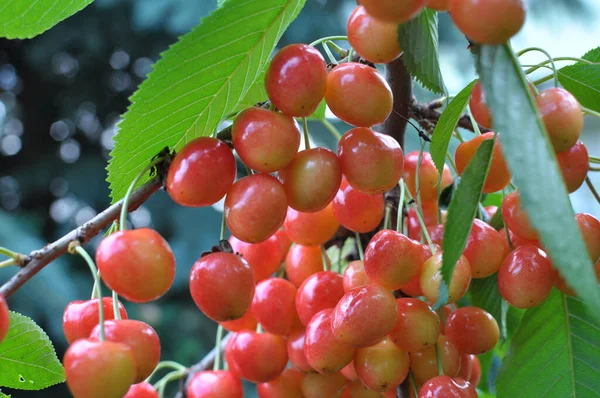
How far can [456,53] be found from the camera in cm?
187

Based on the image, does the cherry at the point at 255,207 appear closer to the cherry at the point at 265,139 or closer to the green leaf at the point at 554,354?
the cherry at the point at 265,139

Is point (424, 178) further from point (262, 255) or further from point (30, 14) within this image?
point (30, 14)

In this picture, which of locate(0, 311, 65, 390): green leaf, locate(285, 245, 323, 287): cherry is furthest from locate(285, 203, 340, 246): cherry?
locate(0, 311, 65, 390): green leaf

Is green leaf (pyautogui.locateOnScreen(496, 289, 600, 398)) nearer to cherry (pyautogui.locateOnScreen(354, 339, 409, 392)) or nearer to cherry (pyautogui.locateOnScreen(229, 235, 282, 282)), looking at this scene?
cherry (pyautogui.locateOnScreen(354, 339, 409, 392))

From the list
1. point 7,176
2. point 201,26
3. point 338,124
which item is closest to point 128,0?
point 7,176

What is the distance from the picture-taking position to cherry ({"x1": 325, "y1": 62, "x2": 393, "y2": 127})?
43 cm

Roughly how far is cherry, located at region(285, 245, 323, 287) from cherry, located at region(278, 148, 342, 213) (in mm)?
180

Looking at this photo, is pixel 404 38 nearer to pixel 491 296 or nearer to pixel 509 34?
pixel 509 34

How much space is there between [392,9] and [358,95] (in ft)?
0.35

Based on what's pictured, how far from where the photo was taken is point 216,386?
1.89 feet

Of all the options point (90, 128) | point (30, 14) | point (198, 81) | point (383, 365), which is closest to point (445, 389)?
point (383, 365)

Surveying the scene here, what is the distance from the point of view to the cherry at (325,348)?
47 centimetres

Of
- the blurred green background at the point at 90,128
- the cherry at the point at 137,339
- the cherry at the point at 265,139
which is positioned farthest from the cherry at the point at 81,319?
the blurred green background at the point at 90,128

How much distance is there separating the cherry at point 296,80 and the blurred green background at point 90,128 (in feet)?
3.51
